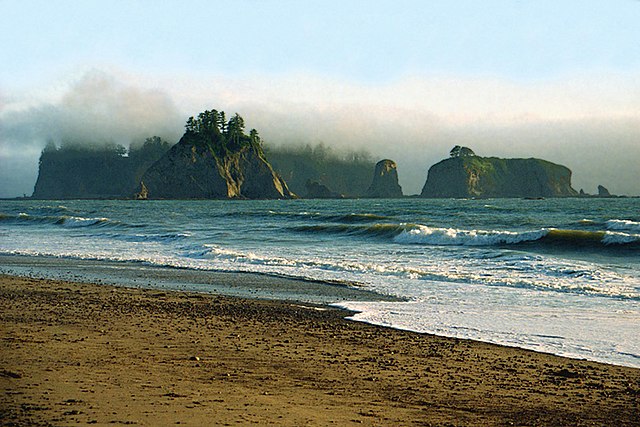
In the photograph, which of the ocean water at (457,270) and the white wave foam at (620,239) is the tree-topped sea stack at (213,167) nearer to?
the ocean water at (457,270)

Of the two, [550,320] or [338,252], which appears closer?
[550,320]

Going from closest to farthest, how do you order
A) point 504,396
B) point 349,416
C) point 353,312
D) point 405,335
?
point 349,416 → point 504,396 → point 405,335 → point 353,312

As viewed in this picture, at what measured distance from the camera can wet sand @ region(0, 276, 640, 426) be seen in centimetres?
546

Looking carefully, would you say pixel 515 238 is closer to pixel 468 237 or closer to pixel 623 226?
pixel 468 237

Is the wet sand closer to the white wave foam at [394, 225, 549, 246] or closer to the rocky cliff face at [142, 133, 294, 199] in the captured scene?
the white wave foam at [394, 225, 549, 246]

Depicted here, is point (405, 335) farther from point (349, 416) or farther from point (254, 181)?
point (254, 181)

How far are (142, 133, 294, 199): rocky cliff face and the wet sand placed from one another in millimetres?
143016

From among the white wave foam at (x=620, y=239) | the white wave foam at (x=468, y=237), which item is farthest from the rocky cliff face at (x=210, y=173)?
the white wave foam at (x=620, y=239)

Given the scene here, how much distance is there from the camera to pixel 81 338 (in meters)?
8.45

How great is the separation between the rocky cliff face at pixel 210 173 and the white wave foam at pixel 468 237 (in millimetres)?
121983

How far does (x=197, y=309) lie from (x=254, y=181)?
148365mm

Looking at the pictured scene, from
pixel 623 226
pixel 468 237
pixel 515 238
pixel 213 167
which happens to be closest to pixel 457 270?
pixel 468 237

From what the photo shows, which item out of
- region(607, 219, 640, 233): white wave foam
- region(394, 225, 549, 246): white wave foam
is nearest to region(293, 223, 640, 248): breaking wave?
region(394, 225, 549, 246): white wave foam

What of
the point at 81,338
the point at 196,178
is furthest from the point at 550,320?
the point at 196,178
